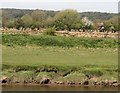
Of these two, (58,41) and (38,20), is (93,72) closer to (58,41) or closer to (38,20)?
(58,41)

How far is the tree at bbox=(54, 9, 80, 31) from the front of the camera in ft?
253

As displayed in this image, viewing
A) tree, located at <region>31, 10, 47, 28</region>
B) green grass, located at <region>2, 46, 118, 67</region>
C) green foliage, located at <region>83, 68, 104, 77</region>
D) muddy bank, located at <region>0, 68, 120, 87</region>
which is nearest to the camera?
muddy bank, located at <region>0, 68, 120, 87</region>

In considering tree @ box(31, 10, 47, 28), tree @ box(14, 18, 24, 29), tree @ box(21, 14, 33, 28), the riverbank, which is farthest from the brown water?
tree @ box(31, 10, 47, 28)

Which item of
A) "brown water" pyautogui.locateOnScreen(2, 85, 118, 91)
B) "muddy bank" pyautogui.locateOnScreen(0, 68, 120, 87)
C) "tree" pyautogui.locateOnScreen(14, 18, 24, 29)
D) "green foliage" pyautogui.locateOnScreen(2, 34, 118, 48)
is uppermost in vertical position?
"tree" pyautogui.locateOnScreen(14, 18, 24, 29)

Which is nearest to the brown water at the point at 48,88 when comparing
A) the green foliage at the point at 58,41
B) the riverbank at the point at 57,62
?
the riverbank at the point at 57,62

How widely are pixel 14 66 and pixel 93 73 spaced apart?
6249 mm

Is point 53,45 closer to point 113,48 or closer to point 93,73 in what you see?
point 113,48

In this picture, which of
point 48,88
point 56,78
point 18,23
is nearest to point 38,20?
point 18,23

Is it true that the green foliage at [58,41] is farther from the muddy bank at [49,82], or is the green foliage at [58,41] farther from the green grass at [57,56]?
the muddy bank at [49,82]

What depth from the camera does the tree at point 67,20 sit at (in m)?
77.0

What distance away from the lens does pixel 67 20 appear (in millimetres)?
80188

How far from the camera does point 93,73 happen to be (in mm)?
34750

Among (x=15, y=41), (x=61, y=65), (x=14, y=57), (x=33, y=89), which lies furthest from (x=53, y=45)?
(x=33, y=89)

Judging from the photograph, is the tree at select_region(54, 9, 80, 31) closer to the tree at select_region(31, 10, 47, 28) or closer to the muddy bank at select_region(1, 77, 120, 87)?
the tree at select_region(31, 10, 47, 28)
